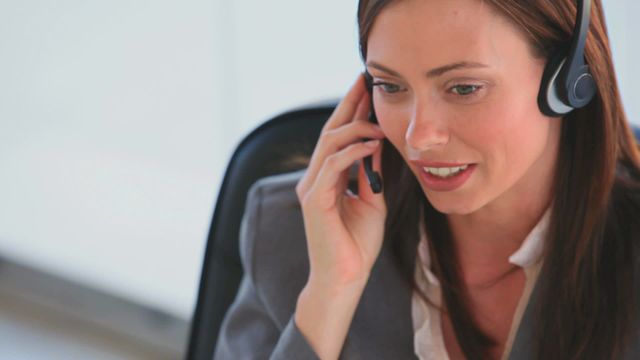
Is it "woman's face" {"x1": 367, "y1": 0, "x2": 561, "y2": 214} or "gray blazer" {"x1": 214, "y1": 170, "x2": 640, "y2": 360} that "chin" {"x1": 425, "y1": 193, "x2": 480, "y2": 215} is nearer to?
"woman's face" {"x1": 367, "y1": 0, "x2": 561, "y2": 214}

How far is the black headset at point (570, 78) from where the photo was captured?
980 mm

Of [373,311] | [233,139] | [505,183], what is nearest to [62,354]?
[233,139]

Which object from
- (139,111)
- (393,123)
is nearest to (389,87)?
(393,123)

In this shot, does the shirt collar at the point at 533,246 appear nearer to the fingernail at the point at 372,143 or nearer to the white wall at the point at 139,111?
the fingernail at the point at 372,143

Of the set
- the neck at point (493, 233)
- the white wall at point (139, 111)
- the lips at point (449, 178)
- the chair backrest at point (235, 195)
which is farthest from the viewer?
the white wall at point (139, 111)

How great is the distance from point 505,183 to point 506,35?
0.61 feet

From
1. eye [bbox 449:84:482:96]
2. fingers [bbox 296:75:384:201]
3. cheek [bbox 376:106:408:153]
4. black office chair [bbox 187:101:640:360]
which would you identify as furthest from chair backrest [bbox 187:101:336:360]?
eye [bbox 449:84:482:96]

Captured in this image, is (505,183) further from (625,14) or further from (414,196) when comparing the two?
(625,14)

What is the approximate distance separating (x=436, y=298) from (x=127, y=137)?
118 centimetres

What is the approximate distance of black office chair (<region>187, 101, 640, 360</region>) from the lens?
1.34m

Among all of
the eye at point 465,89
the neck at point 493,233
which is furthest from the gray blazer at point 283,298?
the eye at point 465,89

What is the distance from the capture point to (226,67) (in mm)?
1966

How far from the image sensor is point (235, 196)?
1378 mm

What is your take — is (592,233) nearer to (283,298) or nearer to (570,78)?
(570,78)
